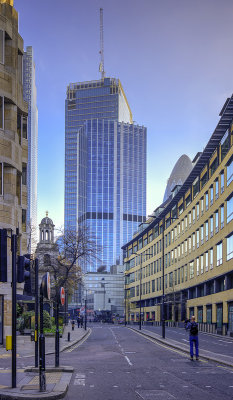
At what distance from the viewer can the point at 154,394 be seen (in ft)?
43.0

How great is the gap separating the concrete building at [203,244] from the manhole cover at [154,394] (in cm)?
3428

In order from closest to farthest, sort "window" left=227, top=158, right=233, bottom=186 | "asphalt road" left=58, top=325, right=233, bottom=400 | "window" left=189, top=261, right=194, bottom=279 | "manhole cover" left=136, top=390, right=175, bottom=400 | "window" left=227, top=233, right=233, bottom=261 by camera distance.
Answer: "manhole cover" left=136, top=390, right=175, bottom=400
"asphalt road" left=58, top=325, right=233, bottom=400
"window" left=227, top=158, right=233, bottom=186
"window" left=227, top=233, right=233, bottom=261
"window" left=189, top=261, right=194, bottom=279

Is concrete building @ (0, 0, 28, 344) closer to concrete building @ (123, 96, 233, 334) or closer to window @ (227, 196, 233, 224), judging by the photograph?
concrete building @ (123, 96, 233, 334)

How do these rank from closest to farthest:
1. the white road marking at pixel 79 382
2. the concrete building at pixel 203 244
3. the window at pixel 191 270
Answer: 1. the white road marking at pixel 79 382
2. the concrete building at pixel 203 244
3. the window at pixel 191 270

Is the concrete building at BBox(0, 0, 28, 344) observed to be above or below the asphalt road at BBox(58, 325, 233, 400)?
above

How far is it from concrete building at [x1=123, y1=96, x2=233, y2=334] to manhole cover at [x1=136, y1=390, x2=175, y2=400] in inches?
1350

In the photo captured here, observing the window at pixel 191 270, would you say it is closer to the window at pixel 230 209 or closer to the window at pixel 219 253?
the window at pixel 219 253

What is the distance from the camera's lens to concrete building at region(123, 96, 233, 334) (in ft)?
186

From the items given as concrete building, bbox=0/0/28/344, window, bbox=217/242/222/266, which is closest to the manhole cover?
concrete building, bbox=0/0/28/344

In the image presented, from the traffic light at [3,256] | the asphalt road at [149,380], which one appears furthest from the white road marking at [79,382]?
the traffic light at [3,256]

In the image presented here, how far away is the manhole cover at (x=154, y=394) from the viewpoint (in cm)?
1264

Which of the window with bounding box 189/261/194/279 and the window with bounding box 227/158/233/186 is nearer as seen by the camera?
the window with bounding box 227/158/233/186

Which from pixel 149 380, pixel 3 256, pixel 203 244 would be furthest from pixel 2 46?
pixel 203 244

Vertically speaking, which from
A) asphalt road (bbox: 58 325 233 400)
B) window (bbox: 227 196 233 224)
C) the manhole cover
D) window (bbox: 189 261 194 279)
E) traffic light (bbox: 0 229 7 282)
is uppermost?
window (bbox: 227 196 233 224)
